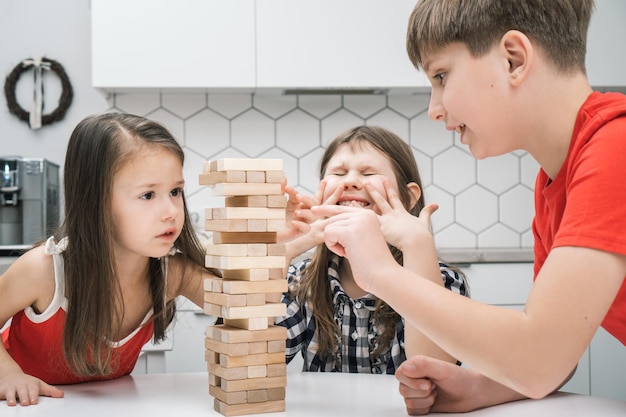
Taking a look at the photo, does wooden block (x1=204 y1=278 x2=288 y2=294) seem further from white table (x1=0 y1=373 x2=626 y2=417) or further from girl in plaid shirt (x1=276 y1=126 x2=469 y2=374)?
girl in plaid shirt (x1=276 y1=126 x2=469 y2=374)

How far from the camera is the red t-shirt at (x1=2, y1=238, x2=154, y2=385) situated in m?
1.45

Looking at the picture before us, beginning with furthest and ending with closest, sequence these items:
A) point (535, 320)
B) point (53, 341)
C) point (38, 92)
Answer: point (38, 92) < point (53, 341) < point (535, 320)

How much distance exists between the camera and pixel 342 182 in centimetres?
168

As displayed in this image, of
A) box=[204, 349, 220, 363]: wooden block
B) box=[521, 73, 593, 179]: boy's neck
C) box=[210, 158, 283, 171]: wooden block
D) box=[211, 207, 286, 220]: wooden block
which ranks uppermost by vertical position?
box=[521, 73, 593, 179]: boy's neck

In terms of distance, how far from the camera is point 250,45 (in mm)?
2898

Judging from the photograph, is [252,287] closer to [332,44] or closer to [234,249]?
[234,249]

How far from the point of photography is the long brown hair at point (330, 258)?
163cm

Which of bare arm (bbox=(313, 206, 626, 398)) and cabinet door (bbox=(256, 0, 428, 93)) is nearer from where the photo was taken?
bare arm (bbox=(313, 206, 626, 398))

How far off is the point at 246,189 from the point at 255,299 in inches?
6.7

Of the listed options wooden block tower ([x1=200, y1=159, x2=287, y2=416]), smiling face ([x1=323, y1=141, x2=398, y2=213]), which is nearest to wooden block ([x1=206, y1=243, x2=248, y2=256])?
wooden block tower ([x1=200, y1=159, x2=287, y2=416])

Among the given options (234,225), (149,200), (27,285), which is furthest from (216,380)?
(27,285)

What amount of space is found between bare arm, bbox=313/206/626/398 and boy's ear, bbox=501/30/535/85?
0.27 meters

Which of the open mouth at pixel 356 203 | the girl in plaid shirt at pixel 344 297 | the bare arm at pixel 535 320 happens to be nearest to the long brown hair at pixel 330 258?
the girl in plaid shirt at pixel 344 297

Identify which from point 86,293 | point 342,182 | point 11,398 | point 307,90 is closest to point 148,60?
point 307,90
